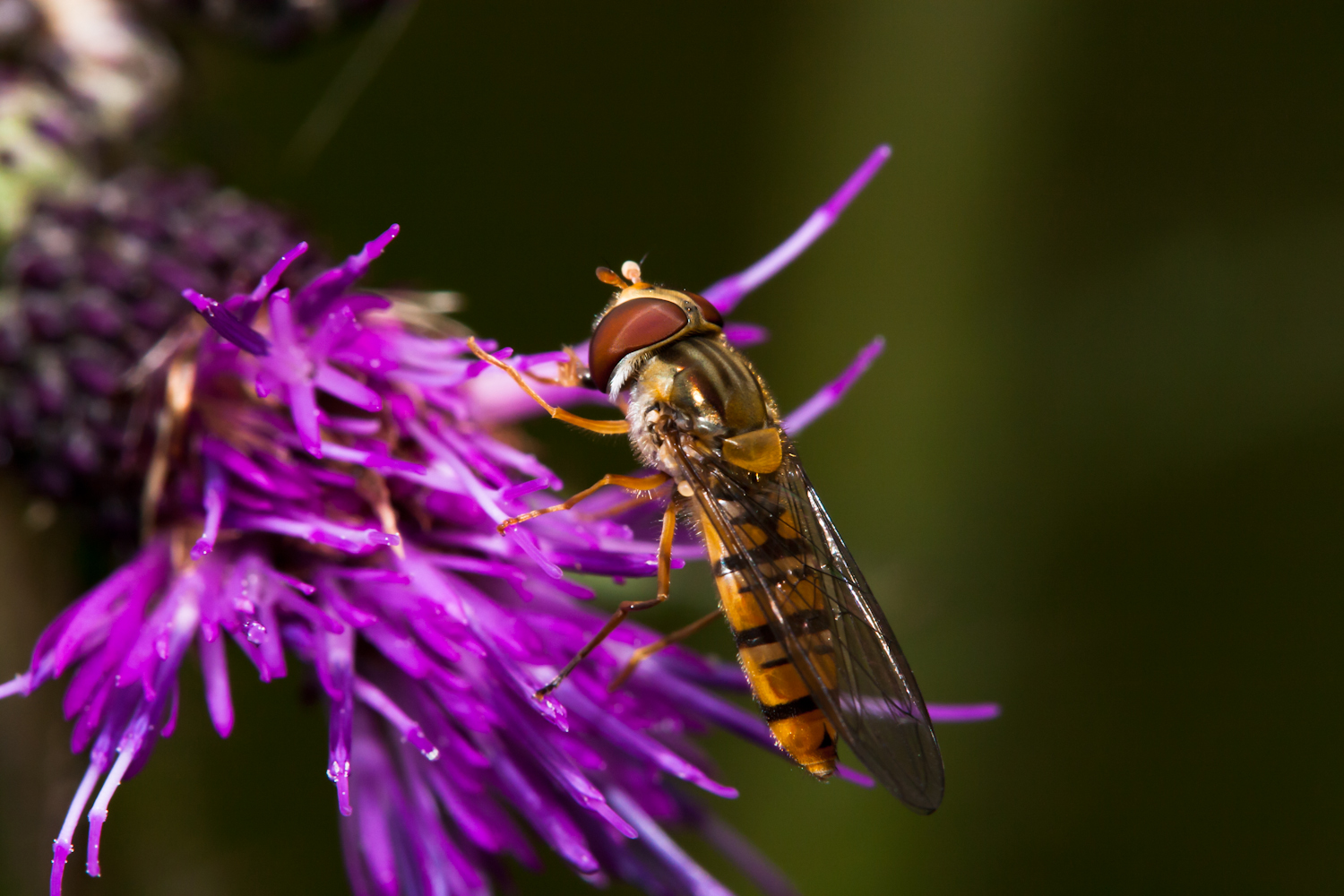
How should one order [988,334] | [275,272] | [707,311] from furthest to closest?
1. [988,334]
2. [707,311]
3. [275,272]

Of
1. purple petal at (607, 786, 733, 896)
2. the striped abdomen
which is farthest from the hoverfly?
purple petal at (607, 786, 733, 896)

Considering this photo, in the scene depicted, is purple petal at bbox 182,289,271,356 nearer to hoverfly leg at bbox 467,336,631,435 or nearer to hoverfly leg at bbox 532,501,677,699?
hoverfly leg at bbox 467,336,631,435

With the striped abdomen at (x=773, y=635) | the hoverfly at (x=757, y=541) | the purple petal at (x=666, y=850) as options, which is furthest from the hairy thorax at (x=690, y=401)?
the purple petal at (x=666, y=850)

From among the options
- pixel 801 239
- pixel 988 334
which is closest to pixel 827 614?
pixel 801 239

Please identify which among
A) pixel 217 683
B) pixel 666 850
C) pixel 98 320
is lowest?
pixel 666 850

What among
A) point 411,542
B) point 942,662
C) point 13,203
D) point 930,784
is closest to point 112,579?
point 411,542

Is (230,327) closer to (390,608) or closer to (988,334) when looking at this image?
(390,608)

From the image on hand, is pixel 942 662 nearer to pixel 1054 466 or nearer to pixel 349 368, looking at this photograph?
pixel 1054 466
